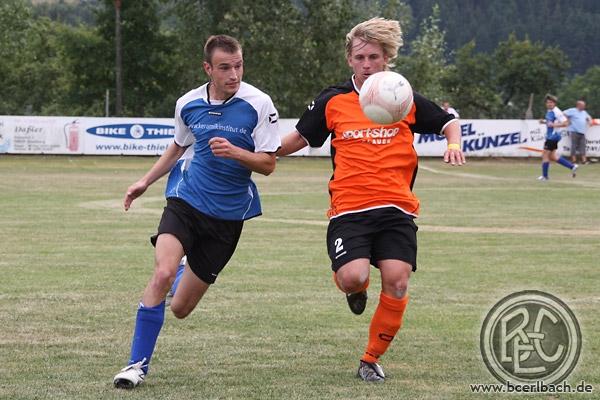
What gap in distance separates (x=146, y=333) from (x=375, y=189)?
59.9 inches

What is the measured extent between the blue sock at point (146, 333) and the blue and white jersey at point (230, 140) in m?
0.70

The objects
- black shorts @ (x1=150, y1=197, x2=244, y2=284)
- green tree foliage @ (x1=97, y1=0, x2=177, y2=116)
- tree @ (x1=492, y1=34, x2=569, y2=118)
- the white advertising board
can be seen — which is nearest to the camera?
black shorts @ (x1=150, y1=197, x2=244, y2=284)

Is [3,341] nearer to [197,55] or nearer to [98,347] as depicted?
[98,347]

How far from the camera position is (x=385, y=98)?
6.46 meters

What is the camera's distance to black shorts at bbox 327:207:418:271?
21.7 ft

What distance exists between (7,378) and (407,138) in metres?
2.63

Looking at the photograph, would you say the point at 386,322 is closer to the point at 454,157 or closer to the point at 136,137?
the point at 454,157

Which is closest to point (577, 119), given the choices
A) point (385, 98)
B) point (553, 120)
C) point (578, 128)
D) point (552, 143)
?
point (578, 128)

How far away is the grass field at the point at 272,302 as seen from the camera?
6.49 m

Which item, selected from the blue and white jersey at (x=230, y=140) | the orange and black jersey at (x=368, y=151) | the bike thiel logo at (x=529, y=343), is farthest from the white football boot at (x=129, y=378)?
the bike thiel logo at (x=529, y=343)

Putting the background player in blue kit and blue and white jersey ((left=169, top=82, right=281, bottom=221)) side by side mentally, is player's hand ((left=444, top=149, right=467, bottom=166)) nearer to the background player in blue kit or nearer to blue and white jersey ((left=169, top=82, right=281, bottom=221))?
blue and white jersey ((left=169, top=82, right=281, bottom=221))

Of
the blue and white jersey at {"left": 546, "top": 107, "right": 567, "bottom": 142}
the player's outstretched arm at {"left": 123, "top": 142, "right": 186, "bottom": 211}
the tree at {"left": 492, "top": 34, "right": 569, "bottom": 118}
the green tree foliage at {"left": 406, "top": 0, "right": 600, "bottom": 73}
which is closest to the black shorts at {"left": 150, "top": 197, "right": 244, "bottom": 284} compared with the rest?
the player's outstretched arm at {"left": 123, "top": 142, "right": 186, "bottom": 211}

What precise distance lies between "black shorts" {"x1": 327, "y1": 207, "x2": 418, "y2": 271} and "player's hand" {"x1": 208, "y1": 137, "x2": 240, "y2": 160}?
0.74 metres

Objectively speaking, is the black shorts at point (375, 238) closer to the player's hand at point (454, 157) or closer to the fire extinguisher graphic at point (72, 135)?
the player's hand at point (454, 157)
